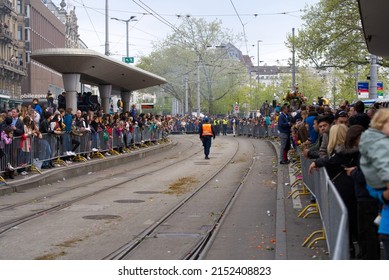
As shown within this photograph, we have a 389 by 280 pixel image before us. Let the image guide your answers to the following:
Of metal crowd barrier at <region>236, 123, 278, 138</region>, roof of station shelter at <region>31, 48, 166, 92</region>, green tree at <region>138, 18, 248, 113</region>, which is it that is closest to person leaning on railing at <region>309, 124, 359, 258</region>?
roof of station shelter at <region>31, 48, 166, 92</region>

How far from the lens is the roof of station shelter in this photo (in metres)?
26.1

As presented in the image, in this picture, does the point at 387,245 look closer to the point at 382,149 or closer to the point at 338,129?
the point at 382,149

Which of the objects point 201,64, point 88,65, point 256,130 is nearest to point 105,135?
point 88,65

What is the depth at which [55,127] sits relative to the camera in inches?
813

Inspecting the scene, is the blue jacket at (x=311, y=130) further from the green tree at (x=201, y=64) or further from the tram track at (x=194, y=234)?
the green tree at (x=201, y=64)

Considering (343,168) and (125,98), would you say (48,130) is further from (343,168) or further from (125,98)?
(125,98)

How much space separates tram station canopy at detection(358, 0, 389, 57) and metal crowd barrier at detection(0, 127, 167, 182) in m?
8.52

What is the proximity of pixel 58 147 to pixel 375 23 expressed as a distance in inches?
400

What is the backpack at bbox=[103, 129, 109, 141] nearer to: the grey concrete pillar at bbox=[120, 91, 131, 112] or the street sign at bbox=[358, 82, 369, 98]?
the street sign at bbox=[358, 82, 369, 98]

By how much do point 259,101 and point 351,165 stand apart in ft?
334

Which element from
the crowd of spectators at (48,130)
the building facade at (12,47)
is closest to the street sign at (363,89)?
the crowd of spectators at (48,130)

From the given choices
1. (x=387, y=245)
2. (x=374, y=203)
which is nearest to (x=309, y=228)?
(x=374, y=203)

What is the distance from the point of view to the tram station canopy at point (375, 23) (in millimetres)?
13527

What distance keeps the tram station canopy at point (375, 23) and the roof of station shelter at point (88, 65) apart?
35.6ft
